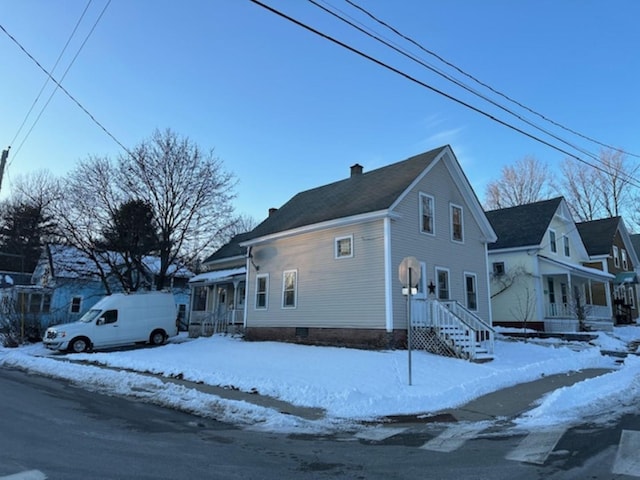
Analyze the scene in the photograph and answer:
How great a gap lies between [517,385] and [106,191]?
2344cm

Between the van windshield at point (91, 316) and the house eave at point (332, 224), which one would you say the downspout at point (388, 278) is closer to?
the house eave at point (332, 224)

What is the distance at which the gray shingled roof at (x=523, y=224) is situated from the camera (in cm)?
2564

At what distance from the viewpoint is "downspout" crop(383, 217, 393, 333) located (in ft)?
50.7

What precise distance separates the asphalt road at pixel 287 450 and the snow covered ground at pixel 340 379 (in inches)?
31.7

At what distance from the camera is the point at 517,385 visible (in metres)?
A: 10.9

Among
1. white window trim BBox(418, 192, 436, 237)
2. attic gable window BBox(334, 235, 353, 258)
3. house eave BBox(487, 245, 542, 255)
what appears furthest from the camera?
house eave BBox(487, 245, 542, 255)

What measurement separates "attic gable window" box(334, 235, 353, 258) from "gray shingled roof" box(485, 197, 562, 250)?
1280cm

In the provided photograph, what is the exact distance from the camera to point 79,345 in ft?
64.2

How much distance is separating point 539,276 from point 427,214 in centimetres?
1045

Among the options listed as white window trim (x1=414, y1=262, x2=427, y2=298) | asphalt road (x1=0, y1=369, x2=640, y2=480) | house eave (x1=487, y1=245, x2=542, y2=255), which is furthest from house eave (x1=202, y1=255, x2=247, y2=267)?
asphalt road (x1=0, y1=369, x2=640, y2=480)

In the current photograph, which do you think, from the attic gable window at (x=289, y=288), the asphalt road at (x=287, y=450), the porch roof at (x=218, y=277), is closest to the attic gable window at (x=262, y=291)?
the attic gable window at (x=289, y=288)

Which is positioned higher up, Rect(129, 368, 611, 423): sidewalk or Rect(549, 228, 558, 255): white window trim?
Rect(549, 228, 558, 255): white window trim

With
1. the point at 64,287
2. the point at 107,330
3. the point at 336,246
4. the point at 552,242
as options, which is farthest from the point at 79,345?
the point at 552,242

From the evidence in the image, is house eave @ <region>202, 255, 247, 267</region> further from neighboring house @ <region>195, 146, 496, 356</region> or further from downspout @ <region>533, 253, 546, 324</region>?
downspout @ <region>533, 253, 546, 324</region>
